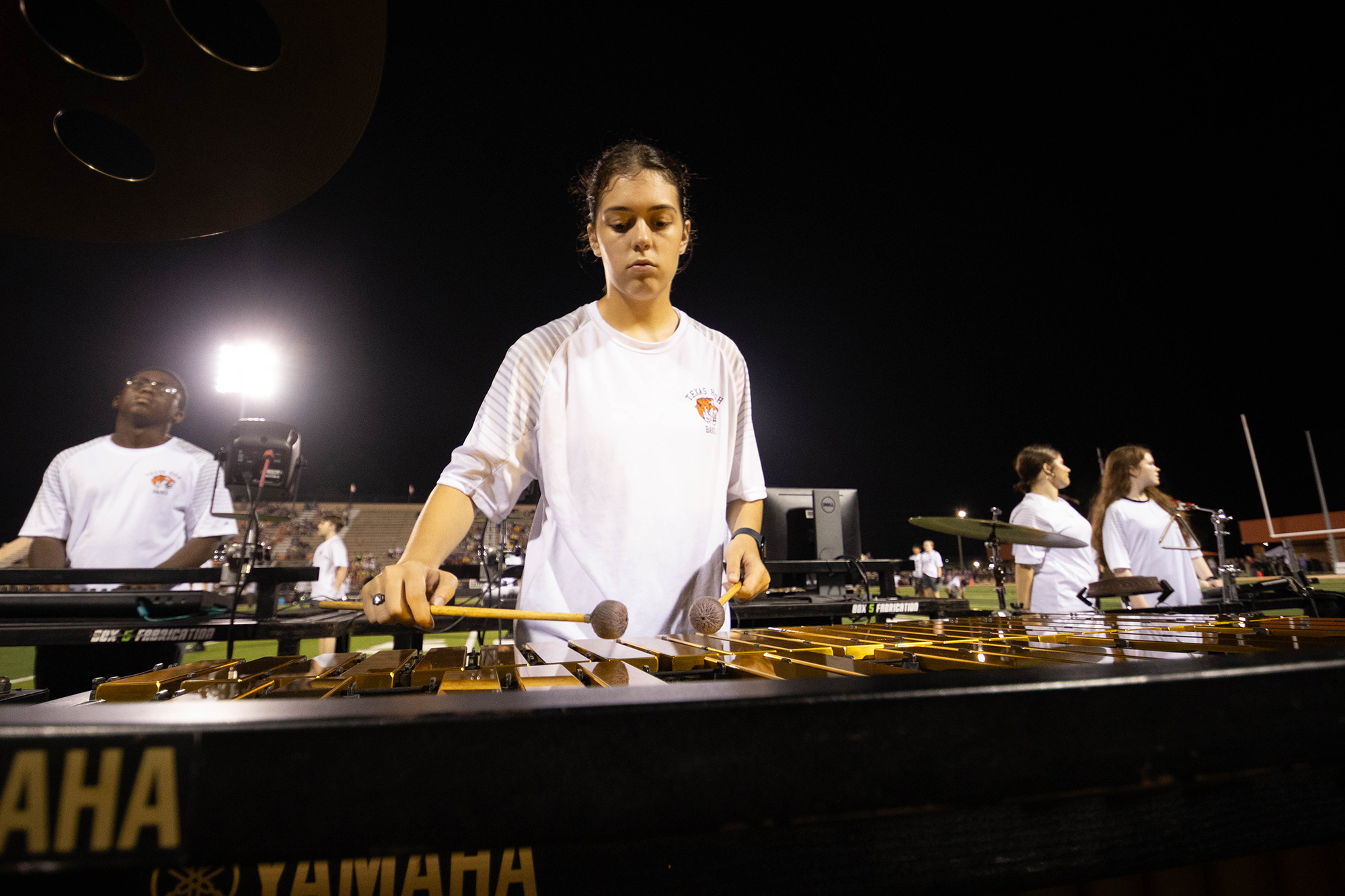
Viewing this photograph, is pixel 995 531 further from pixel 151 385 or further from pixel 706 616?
pixel 151 385

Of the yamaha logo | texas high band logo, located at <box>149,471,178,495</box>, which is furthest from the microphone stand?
texas high band logo, located at <box>149,471,178,495</box>

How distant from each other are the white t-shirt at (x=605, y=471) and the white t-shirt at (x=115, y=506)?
4.04 metres

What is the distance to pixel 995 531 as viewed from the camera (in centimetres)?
520

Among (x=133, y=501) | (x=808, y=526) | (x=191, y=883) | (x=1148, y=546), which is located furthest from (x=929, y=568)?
(x=191, y=883)

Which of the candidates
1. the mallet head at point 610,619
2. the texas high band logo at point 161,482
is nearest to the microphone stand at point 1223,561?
the mallet head at point 610,619

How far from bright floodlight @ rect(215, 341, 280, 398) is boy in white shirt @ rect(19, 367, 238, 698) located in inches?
374

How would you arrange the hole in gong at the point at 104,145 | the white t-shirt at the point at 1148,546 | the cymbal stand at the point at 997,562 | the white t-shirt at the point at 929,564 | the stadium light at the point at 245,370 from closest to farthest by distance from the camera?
the hole in gong at the point at 104,145, the cymbal stand at the point at 997,562, the white t-shirt at the point at 1148,546, the stadium light at the point at 245,370, the white t-shirt at the point at 929,564

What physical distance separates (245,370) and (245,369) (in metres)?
0.03

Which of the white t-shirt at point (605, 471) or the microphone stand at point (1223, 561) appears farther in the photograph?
the microphone stand at point (1223, 561)

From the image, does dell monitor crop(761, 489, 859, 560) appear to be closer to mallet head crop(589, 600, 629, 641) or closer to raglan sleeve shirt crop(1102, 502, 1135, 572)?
raglan sleeve shirt crop(1102, 502, 1135, 572)

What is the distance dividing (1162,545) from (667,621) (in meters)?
5.84

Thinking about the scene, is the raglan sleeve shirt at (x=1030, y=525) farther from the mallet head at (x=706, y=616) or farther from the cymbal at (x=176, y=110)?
the cymbal at (x=176, y=110)

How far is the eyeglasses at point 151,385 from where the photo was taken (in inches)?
189

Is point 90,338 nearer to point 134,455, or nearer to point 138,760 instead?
point 134,455
